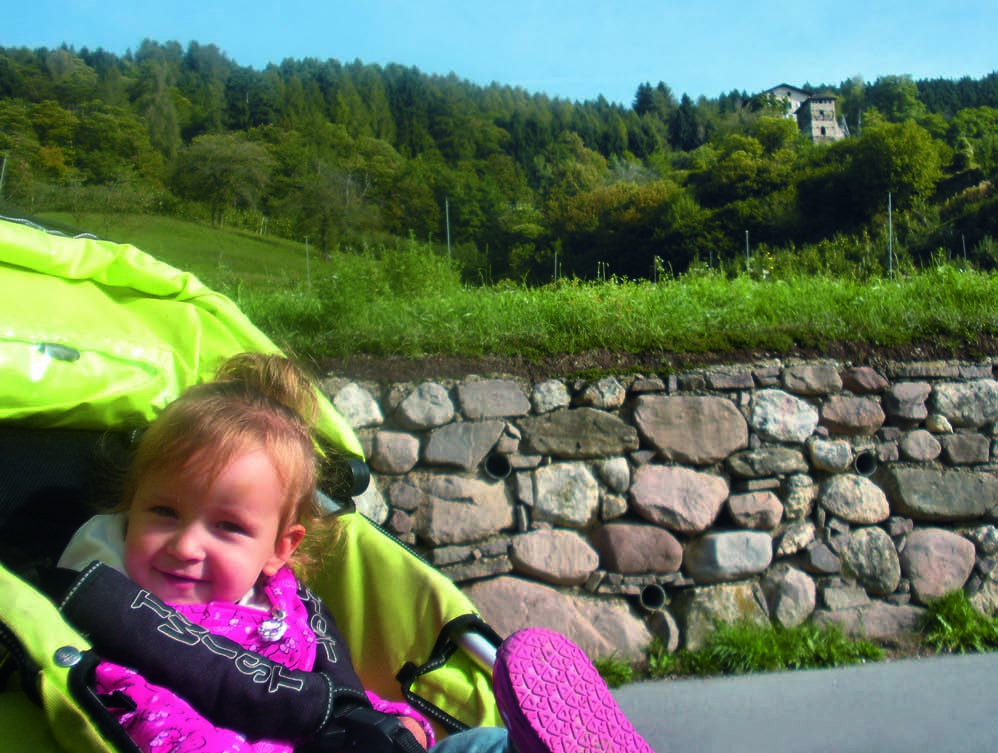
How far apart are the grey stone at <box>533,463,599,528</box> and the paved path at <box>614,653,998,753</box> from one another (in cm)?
63

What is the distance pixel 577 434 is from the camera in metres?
3.21

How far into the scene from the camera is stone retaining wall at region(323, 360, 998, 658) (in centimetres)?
311

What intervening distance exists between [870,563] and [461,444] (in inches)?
67.3

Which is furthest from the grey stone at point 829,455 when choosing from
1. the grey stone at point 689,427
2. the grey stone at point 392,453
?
the grey stone at point 392,453

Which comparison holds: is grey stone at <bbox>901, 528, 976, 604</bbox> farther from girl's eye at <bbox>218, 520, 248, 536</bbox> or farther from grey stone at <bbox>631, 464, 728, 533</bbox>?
girl's eye at <bbox>218, 520, 248, 536</bbox>

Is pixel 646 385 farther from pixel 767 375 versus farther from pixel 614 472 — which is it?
pixel 767 375

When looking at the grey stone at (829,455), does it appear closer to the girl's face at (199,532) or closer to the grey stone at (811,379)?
the grey stone at (811,379)

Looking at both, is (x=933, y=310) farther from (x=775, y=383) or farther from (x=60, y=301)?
(x=60, y=301)

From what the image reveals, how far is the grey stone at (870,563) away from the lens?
3.36m

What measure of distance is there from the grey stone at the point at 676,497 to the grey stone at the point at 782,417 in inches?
12.2

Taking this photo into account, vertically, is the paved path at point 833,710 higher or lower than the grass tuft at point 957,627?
lower

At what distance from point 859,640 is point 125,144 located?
5.55m

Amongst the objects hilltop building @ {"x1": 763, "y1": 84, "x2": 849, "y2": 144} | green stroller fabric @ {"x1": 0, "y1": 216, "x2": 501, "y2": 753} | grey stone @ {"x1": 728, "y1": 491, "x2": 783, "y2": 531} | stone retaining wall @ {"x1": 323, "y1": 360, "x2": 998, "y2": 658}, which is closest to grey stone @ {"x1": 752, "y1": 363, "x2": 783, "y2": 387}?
stone retaining wall @ {"x1": 323, "y1": 360, "x2": 998, "y2": 658}

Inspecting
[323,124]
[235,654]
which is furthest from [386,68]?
[235,654]
